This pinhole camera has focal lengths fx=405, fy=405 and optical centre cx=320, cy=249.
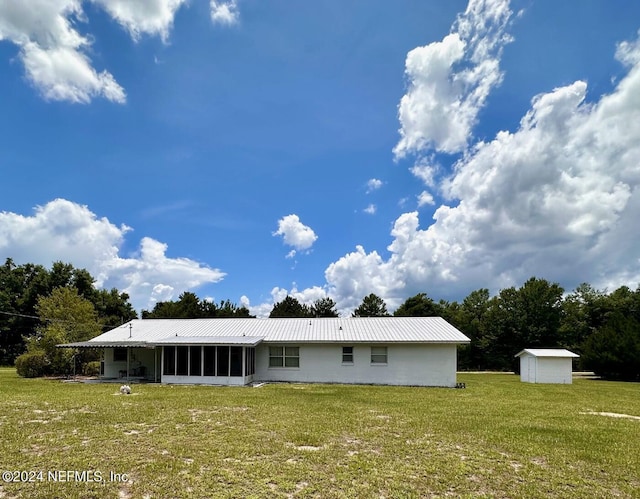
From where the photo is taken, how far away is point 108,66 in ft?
48.4

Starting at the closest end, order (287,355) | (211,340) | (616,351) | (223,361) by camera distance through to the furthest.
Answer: (223,361) → (211,340) → (287,355) → (616,351)

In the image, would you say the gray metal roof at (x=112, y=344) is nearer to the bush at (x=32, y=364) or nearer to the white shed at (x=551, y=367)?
the bush at (x=32, y=364)

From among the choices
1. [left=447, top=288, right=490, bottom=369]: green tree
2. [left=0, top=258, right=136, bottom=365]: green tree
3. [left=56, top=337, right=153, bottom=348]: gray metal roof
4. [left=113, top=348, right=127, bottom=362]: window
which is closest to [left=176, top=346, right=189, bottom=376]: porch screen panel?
[left=56, top=337, right=153, bottom=348]: gray metal roof

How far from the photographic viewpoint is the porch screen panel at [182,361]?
2034 centimetres

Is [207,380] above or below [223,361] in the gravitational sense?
below

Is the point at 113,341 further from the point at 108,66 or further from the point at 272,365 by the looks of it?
the point at 108,66

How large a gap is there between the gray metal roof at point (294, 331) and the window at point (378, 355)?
2.02ft

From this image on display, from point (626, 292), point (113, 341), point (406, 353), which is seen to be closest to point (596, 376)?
point (626, 292)

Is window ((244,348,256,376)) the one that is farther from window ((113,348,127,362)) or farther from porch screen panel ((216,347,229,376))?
window ((113,348,127,362))

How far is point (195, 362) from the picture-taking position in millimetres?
20344

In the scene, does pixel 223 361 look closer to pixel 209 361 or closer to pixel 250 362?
pixel 209 361

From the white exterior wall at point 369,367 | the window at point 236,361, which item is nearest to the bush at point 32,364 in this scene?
the window at point 236,361

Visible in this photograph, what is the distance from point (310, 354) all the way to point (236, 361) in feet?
12.4

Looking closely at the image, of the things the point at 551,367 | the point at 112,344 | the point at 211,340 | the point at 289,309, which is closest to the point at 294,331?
the point at 211,340
